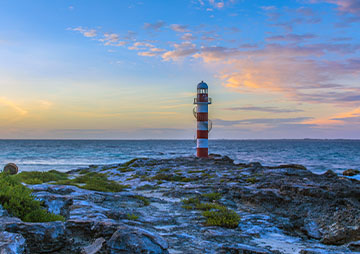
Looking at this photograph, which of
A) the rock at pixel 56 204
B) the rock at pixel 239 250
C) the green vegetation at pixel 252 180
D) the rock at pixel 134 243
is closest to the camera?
the rock at pixel 134 243

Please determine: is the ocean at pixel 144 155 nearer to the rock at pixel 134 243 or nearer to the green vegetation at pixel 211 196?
the green vegetation at pixel 211 196

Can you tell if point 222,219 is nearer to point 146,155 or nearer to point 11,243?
point 11,243

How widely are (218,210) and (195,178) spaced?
1097 centimetres

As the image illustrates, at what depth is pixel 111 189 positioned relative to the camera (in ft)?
55.9

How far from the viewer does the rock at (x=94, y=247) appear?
19.7 ft

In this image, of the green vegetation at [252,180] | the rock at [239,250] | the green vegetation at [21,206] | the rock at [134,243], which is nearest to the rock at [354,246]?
the rock at [239,250]

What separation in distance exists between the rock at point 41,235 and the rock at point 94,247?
0.44m

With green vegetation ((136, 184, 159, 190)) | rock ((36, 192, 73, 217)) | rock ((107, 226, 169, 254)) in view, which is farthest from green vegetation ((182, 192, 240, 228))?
green vegetation ((136, 184, 159, 190))

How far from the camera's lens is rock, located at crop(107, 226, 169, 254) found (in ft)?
19.4

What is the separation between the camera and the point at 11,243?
4891 millimetres

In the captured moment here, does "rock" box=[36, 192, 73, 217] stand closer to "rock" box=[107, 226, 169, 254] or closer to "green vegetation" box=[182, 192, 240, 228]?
"rock" box=[107, 226, 169, 254]

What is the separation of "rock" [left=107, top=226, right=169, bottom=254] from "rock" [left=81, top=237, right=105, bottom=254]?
22 centimetres

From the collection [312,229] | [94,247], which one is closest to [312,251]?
[312,229]

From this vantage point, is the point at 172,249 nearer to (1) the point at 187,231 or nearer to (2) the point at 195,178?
(1) the point at 187,231
